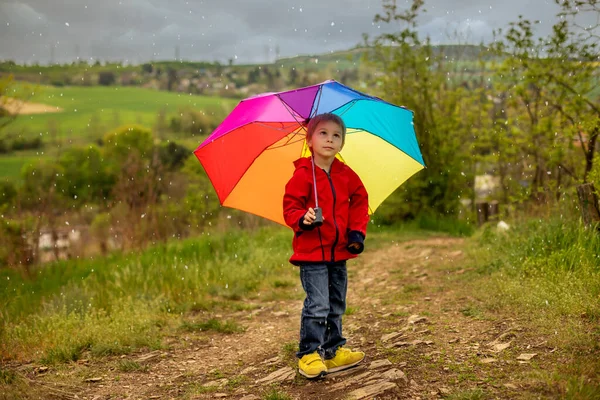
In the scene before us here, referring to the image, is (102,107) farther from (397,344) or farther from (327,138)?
(327,138)

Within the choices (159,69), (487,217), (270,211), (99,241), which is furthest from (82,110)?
(270,211)

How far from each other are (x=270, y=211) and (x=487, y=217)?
7921 millimetres

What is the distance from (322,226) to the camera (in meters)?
3.79

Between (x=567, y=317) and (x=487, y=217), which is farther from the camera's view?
(x=487, y=217)

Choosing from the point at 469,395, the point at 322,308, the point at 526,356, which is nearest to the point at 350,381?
the point at 322,308

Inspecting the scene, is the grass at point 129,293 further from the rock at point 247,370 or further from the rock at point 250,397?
the rock at point 250,397

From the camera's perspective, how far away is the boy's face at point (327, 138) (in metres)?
3.81

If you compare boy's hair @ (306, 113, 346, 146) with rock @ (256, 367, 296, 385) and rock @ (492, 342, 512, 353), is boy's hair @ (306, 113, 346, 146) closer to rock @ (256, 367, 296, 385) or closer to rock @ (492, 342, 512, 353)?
rock @ (256, 367, 296, 385)

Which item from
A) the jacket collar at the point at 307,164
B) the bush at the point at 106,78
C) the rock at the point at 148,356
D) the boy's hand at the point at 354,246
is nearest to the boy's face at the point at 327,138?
the jacket collar at the point at 307,164

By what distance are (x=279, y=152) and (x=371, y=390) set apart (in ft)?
6.35

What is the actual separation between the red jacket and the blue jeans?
0.13m

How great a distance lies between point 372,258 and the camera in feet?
29.8

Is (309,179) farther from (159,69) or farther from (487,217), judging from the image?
(159,69)

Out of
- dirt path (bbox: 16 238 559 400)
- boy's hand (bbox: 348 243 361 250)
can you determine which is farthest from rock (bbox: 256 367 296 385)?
boy's hand (bbox: 348 243 361 250)
